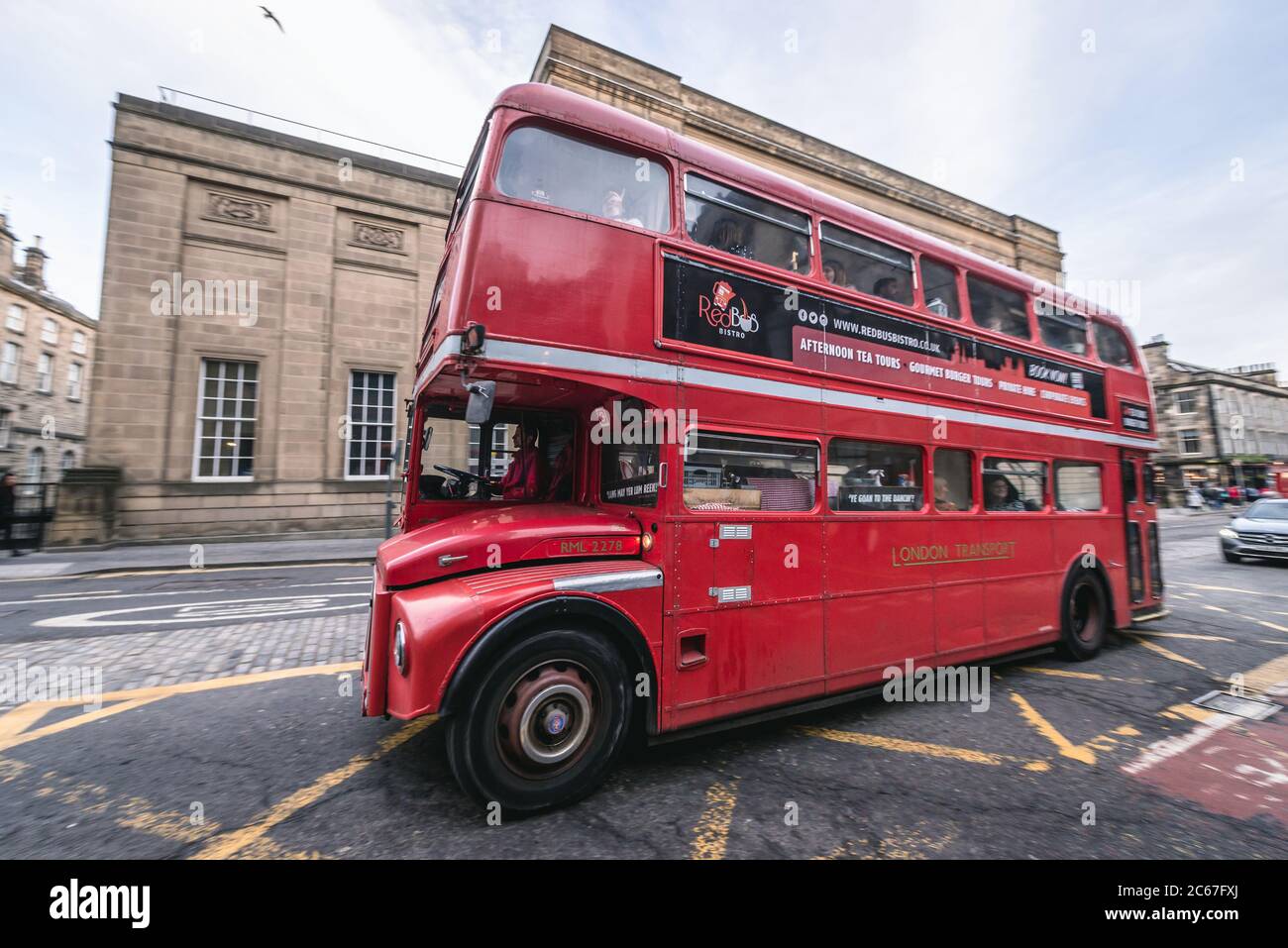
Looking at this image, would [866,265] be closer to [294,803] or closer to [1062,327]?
[1062,327]

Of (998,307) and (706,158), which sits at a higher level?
(706,158)

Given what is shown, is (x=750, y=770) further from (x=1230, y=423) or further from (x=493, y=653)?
(x=1230, y=423)

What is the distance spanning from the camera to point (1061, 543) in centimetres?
569

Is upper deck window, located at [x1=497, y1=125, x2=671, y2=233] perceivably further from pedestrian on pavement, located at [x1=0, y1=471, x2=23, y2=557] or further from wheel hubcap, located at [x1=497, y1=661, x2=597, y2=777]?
pedestrian on pavement, located at [x1=0, y1=471, x2=23, y2=557]

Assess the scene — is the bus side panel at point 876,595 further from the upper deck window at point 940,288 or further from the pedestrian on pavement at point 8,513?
the pedestrian on pavement at point 8,513

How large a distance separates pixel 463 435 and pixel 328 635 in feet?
31.1

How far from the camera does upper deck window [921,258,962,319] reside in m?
4.87

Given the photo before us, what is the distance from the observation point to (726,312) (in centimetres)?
369

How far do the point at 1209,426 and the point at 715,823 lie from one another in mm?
66524

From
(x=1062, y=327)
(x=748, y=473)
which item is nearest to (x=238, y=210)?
(x=748, y=473)

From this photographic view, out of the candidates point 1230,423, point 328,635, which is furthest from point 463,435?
point 1230,423

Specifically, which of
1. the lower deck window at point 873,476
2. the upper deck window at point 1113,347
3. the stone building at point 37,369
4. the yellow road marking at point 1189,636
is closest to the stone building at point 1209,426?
the yellow road marking at point 1189,636
